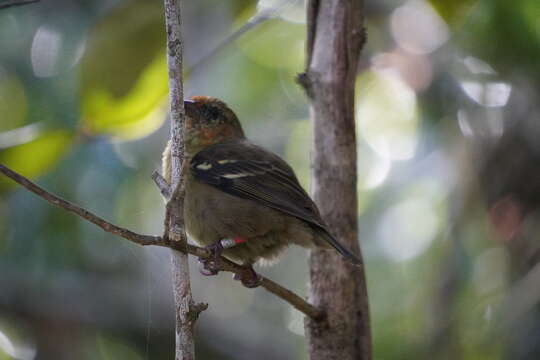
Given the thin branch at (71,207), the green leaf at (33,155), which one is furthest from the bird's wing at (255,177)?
the thin branch at (71,207)

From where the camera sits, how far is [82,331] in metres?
6.62

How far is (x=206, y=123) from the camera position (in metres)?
5.02

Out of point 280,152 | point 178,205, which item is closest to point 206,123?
point 178,205

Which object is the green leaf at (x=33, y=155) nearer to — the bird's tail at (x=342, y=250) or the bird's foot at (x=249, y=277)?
the bird's foot at (x=249, y=277)

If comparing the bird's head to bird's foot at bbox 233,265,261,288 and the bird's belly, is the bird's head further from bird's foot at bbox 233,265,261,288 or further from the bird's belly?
bird's foot at bbox 233,265,261,288

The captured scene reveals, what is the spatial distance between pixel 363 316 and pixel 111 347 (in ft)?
11.6

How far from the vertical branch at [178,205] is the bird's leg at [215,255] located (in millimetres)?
540

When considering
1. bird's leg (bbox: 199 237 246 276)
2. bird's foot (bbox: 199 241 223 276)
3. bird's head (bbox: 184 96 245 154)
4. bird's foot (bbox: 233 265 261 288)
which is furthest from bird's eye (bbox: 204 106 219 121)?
bird's foot (bbox: 233 265 261 288)

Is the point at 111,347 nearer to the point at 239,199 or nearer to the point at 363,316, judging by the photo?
the point at 239,199

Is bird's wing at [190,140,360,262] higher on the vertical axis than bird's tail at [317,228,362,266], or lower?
higher

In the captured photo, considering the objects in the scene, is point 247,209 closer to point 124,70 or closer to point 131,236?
point 124,70

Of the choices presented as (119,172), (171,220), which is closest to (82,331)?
(119,172)

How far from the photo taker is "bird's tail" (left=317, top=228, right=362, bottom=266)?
3.70 meters

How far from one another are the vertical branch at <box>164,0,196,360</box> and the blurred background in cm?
158
